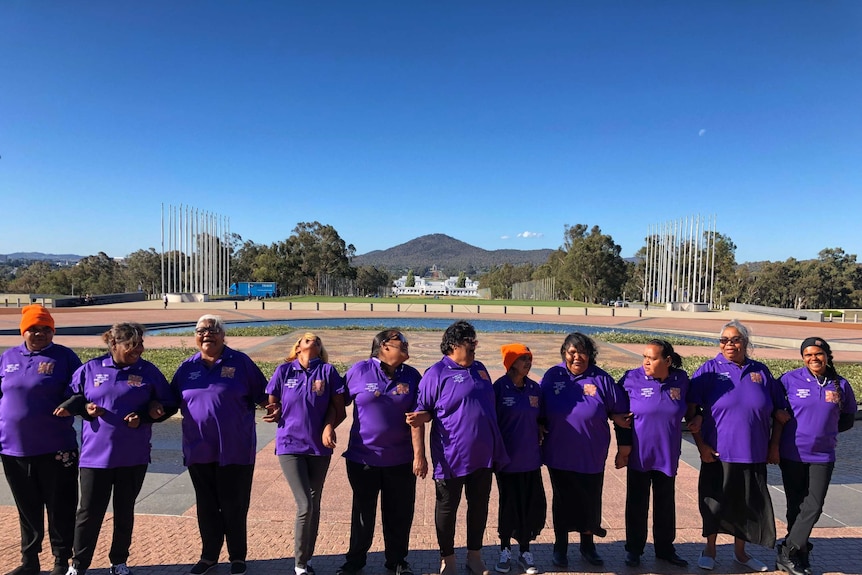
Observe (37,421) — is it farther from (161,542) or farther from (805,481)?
(805,481)

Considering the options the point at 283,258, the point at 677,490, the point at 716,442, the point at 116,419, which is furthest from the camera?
the point at 283,258

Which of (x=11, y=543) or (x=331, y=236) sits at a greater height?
(x=331, y=236)

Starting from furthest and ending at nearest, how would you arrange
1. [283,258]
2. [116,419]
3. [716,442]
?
[283,258] < [716,442] < [116,419]

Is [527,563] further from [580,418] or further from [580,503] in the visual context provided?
[580,418]

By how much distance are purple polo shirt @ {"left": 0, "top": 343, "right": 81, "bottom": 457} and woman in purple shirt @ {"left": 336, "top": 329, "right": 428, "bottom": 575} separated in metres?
1.79

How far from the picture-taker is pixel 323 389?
3434mm

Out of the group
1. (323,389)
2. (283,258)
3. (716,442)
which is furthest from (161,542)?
(283,258)

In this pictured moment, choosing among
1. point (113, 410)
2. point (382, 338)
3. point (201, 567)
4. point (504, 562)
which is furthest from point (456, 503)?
point (113, 410)

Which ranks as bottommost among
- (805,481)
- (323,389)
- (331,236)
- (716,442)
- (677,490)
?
(677,490)

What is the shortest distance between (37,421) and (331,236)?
2676 inches

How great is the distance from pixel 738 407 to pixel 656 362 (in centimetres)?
63

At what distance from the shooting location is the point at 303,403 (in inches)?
134

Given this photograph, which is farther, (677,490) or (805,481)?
(677,490)

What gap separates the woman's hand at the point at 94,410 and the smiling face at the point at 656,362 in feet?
11.4
